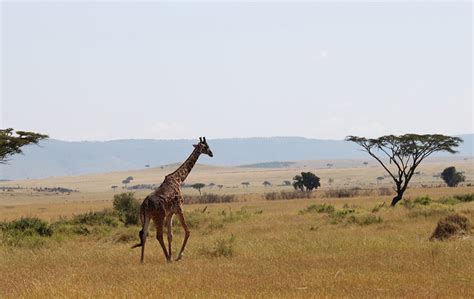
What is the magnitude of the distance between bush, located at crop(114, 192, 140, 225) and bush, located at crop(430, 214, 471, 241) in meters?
18.6

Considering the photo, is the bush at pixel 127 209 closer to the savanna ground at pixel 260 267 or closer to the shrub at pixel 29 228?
the shrub at pixel 29 228

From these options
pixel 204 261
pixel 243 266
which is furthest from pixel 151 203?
pixel 243 266

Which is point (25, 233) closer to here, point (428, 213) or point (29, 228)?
point (29, 228)

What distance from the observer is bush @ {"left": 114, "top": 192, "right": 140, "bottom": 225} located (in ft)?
121

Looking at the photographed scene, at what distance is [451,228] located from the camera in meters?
21.5

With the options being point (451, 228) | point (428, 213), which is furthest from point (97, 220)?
point (451, 228)

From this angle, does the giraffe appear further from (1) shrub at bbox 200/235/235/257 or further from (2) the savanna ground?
(1) shrub at bbox 200/235/235/257

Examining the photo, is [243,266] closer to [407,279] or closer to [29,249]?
[407,279]

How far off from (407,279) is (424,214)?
19.9 m

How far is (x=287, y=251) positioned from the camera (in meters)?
19.5

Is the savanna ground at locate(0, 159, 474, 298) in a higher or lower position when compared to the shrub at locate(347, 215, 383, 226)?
lower

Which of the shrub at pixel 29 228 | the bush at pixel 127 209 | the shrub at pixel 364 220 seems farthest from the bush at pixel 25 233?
the shrub at pixel 364 220

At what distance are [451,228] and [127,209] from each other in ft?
68.2

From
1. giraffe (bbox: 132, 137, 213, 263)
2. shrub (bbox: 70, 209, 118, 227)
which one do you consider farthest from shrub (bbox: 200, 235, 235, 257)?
shrub (bbox: 70, 209, 118, 227)
